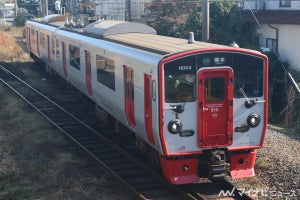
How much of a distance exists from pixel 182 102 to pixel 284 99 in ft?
38.4

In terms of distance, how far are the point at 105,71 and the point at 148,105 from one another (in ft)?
11.3

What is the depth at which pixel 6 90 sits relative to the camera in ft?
68.4

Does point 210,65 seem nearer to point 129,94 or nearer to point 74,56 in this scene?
point 129,94

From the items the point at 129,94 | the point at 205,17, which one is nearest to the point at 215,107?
the point at 129,94

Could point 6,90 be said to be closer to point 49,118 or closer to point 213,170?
point 49,118

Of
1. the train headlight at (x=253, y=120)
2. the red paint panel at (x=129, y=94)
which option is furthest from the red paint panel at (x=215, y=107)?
the red paint panel at (x=129, y=94)

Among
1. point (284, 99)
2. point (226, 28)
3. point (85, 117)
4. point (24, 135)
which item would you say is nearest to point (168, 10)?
point (226, 28)

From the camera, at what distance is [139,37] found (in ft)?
42.1

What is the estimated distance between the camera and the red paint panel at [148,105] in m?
9.22

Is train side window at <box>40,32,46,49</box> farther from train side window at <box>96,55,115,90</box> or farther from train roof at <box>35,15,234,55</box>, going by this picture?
train side window at <box>96,55,115,90</box>

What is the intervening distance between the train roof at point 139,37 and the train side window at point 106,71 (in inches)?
21.4

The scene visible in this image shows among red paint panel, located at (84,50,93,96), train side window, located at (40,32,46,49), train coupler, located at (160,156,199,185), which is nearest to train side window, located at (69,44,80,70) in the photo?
red paint panel, located at (84,50,93,96)

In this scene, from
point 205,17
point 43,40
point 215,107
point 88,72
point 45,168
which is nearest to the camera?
point 215,107

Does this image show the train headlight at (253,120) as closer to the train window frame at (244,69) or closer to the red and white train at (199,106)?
the red and white train at (199,106)
